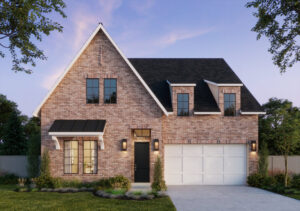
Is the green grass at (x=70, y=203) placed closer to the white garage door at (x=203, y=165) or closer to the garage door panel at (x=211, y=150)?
the white garage door at (x=203, y=165)

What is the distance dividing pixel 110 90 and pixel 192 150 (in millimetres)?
6444

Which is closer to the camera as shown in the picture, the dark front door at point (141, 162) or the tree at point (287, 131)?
the tree at point (287, 131)

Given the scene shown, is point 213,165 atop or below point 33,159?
below

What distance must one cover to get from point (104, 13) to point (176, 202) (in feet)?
35.7

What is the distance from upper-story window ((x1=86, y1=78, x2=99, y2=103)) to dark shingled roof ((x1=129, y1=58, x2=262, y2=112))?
14.0 feet

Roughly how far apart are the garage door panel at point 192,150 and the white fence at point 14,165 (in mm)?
11138

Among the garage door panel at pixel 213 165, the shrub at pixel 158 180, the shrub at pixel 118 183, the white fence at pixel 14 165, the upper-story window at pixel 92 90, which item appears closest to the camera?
the shrub at pixel 158 180

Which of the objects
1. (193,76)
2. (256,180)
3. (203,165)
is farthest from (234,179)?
(193,76)

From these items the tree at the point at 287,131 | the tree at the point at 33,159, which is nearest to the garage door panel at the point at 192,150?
the tree at the point at 287,131

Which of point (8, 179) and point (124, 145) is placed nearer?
point (124, 145)

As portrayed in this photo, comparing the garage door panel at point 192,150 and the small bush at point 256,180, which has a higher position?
the garage door panel at point 192,150

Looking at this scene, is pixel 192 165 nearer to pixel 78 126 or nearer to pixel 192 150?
pixel 192 150

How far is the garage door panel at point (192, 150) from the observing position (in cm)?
1647

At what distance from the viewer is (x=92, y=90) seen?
51.0ft
